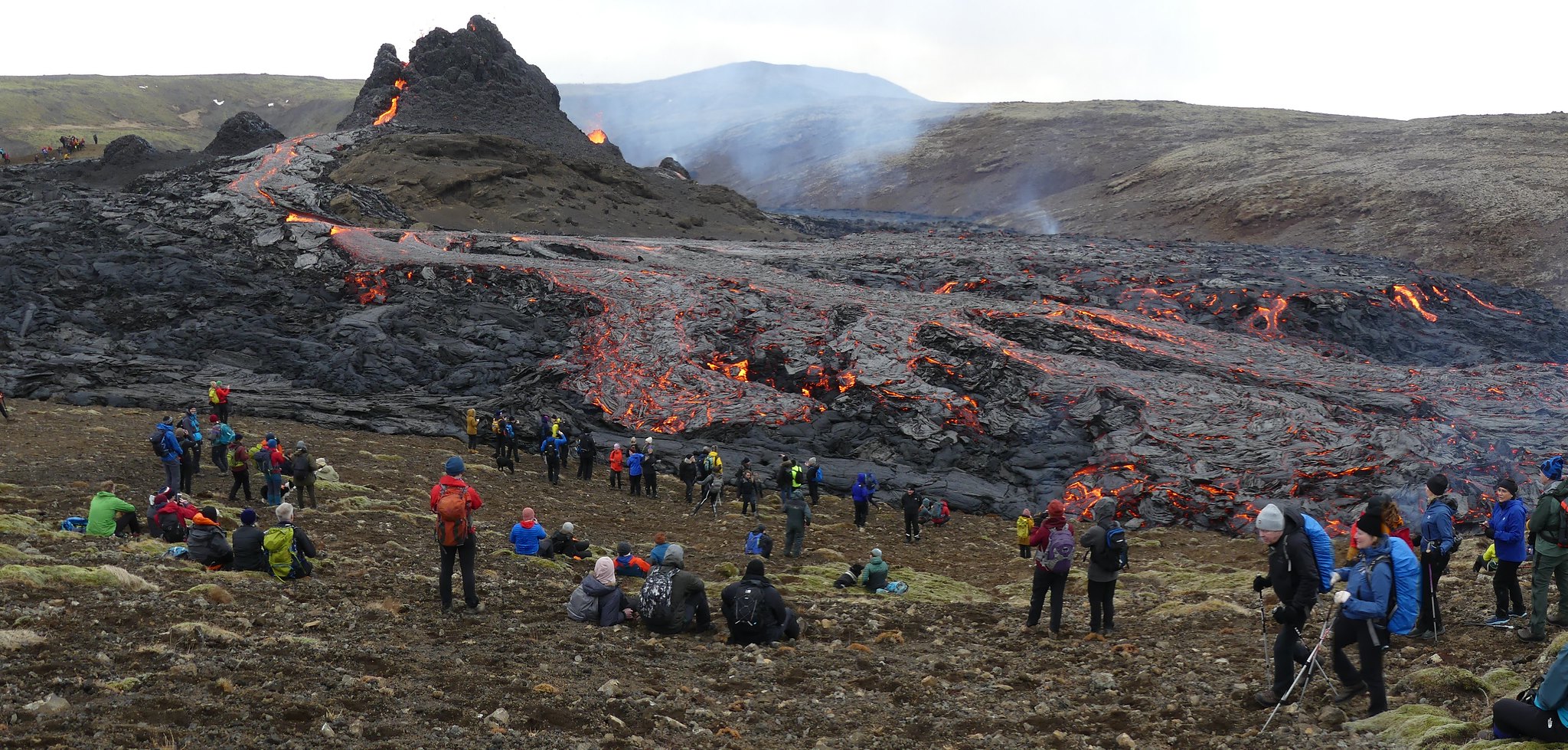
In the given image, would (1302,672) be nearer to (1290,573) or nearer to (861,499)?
(1290,573)

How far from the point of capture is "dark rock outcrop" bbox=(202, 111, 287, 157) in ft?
282

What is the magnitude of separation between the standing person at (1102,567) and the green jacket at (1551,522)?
15.4 ft

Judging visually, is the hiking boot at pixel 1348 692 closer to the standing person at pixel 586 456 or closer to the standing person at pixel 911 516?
the standing person at pixel 911 516

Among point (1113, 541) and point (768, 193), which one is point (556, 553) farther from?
point (768, 193)

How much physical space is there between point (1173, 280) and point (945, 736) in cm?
4881

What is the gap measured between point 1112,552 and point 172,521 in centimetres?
1442

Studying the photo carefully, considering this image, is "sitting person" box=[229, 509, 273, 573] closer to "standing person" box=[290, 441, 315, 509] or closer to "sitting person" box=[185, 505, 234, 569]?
"sitting person" box=[185, 505, 234, 569]

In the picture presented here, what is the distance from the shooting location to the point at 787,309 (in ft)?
156

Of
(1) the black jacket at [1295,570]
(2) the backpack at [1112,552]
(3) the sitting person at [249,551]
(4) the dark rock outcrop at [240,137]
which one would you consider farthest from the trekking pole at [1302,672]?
(4) the dark rock outcrop at [240,137]

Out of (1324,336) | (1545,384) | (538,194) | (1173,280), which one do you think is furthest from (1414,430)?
(538,194)

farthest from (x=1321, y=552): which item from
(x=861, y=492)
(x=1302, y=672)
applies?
(x=861, y=492)

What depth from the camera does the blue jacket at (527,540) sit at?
1800cm

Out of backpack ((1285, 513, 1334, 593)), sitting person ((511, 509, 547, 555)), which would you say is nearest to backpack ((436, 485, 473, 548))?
sitting person ((511, 509, 547, 555))

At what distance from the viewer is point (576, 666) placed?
A: 11414 mm
